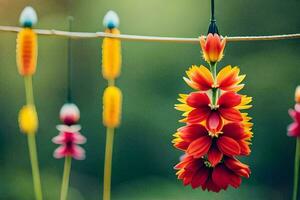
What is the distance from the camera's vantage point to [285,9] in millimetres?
1336

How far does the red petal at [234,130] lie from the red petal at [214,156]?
0.03 meters

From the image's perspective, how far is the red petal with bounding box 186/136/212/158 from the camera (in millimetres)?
810

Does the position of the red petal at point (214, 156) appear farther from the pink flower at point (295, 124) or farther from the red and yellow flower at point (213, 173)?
the pink flower at point (295, 124)

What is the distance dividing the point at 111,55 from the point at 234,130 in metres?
0.21

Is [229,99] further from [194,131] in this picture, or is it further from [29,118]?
[29,118]

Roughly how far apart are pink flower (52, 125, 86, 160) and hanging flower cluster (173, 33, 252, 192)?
0.19 metres

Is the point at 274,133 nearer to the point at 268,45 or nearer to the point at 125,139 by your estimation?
the point at 268,45

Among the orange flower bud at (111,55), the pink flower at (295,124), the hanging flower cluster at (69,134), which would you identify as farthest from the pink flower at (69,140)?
the pink flower at (295,124)

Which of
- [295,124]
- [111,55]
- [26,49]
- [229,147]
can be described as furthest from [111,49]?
[295,124]

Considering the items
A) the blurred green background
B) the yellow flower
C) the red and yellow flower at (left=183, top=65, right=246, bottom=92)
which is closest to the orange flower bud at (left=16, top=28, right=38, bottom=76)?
the yellow flower

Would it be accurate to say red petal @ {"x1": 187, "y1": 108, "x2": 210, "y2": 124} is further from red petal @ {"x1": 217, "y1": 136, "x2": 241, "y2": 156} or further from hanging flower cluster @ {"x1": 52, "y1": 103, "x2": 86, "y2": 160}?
hanging flower cluster @ {"x1": 52, "y1": 103, "x2": 86, "y2": 160}

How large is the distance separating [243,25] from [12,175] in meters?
0.62

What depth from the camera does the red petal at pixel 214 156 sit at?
31.6 inches

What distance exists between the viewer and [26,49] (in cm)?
86
